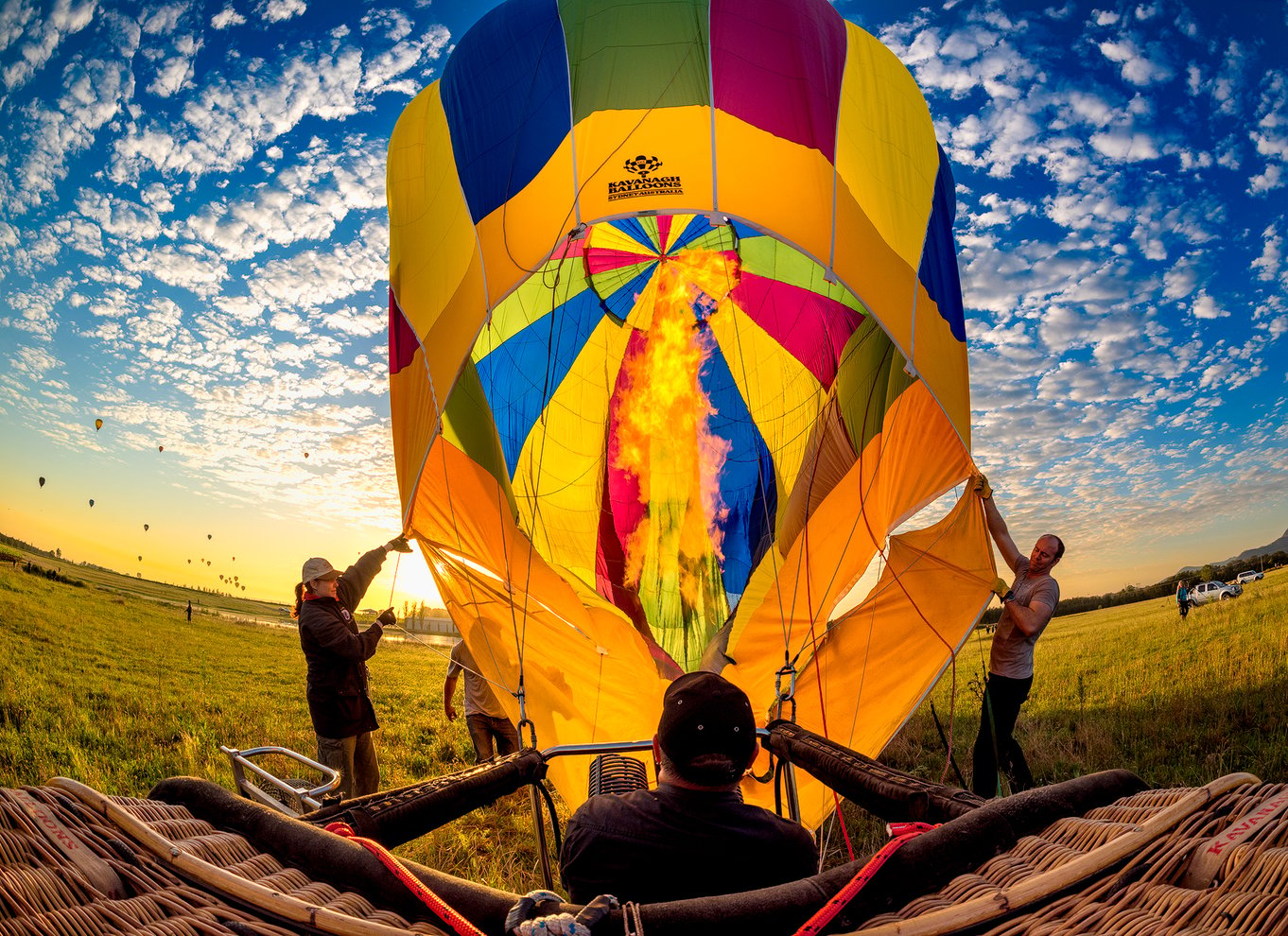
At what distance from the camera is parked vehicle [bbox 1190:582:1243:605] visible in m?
13.4

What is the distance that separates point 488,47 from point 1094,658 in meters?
9.05

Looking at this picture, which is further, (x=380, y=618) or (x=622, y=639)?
(x=622, y=639)

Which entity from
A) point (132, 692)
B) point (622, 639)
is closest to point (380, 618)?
point (622, 639)

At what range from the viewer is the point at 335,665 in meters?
3.83

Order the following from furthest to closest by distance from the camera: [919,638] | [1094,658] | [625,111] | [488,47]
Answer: [1094,658] < [919,638] < [488,47] < [625,111]

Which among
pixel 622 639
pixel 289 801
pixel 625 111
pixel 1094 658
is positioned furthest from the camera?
pixel 1094 658

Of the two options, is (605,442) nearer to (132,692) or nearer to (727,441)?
(727,441)

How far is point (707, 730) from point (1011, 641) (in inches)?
126

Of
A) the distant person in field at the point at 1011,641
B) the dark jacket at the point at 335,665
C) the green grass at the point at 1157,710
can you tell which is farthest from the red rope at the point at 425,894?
the distant person in field at the point at 1011,641

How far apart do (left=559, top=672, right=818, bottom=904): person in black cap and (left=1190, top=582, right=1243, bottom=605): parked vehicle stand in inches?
605

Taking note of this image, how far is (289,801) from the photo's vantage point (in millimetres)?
2975

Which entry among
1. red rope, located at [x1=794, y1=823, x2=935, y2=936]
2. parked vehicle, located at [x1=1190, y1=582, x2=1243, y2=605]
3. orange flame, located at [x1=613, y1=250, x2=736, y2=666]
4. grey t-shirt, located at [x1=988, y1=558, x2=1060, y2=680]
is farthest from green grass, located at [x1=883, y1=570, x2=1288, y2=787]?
parked vehicle, located at [x1=1190, y1=582, x2=1243, y2=605]

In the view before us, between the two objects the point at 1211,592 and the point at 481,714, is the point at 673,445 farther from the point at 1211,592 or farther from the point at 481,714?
the point at 1211,592

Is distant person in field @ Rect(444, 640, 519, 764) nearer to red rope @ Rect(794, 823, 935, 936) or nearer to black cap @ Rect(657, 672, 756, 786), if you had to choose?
black cap @ Rect(657, 672, 756, 786)
